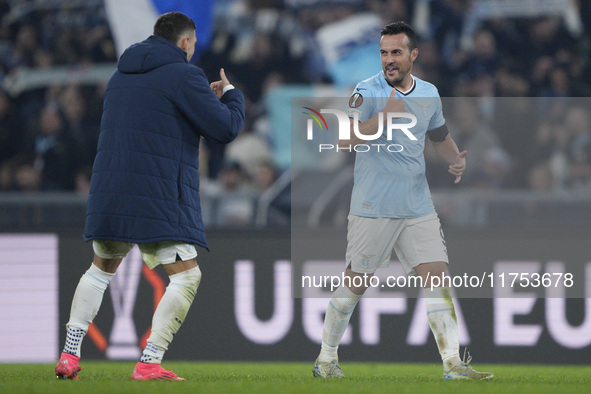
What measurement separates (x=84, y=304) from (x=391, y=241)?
5.88 feet

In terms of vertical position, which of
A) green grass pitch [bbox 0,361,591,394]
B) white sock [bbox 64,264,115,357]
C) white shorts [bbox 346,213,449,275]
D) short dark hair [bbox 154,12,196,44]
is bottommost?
green grass pitch [bbox 0,361,591,394]

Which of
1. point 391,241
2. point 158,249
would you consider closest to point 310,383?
point 391,241

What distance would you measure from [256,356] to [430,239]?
2783 millimetres

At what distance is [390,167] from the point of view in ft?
18.5

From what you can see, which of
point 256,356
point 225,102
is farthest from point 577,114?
point 225,102

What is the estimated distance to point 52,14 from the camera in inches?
468

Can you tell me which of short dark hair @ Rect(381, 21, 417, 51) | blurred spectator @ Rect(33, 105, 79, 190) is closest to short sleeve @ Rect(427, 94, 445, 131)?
short dark hair @ Rect(381, 21, 417, 51)

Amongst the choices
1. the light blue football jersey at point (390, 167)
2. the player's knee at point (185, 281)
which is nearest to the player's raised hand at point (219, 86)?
the light blue football jersey at point (390, 167)

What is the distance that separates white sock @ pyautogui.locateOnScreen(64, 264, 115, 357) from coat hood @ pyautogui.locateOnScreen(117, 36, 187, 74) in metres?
1.13

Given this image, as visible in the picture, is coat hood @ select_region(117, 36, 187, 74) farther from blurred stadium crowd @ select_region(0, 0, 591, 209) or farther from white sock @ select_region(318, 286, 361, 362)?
blurred stadium crowd @ select_region(0, 0, 591, 209)

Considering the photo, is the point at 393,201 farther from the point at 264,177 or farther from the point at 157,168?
the point at 264,177

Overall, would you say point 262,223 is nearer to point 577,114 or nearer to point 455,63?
point 577,114

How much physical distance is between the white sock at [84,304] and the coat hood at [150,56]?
3.70 feet

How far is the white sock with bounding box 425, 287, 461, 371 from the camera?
5422mm
